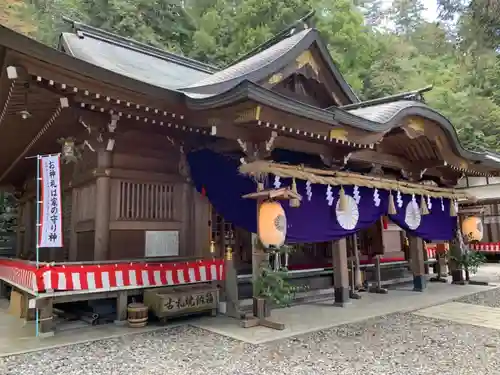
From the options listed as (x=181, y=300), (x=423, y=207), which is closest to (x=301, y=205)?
(x=181, y=300)

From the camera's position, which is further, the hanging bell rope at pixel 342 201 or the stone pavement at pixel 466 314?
the hanging bell rope at pixel 342 201

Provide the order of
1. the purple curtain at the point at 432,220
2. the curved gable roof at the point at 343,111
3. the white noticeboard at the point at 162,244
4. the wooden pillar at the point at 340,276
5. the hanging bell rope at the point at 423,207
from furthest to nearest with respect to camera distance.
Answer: the hanging bell rope at the point at 423,207, the purple curtain at the point at 432,220, the wooden pillar at the point at 340,276, the white noticeboard at the point at 162,244, the curved gable roof at the point at 343,111

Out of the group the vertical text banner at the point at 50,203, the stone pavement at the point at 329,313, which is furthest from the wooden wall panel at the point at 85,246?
the stone pavement at the point at 329,313

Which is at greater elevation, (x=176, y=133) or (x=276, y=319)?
(x=176, y=133)

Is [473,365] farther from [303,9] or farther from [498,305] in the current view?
[303,9]

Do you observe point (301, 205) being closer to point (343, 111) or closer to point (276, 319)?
point (343, 111)

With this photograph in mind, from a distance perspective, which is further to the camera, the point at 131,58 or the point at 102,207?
the point at 131,58

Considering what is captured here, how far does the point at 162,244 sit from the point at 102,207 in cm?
121

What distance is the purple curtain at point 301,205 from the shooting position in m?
6.25

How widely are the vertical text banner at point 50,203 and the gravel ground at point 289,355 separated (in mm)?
1626

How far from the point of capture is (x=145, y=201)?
6.69 m

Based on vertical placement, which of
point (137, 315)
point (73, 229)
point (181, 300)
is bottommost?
point (137, 315)

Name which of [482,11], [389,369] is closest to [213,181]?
[389,369]

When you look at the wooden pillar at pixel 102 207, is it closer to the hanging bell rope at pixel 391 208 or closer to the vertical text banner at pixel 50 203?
the vertical text banner at pixel 50 203
